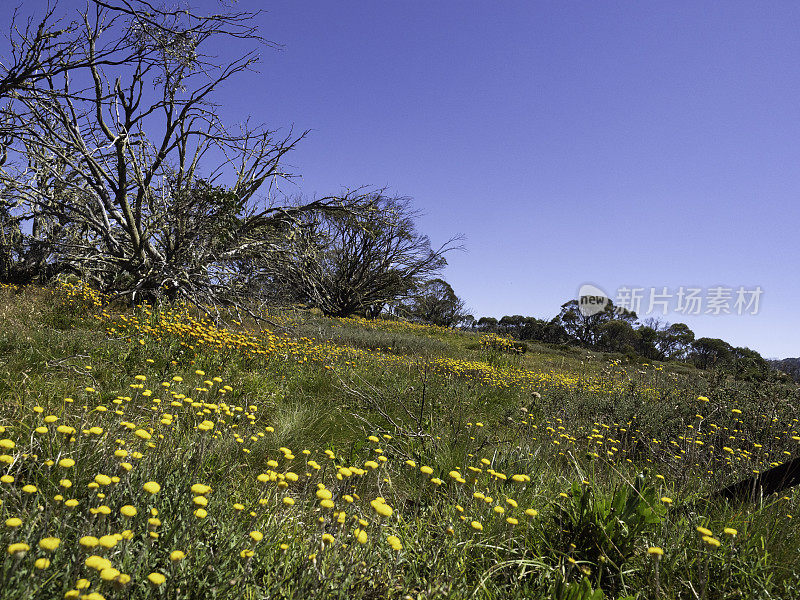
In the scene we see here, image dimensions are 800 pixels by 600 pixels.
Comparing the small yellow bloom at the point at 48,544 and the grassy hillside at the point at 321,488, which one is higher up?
the small yellow bloom at the point at 48,544

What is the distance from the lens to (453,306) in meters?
45.0

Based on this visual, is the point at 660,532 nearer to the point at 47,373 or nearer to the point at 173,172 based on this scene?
the point at 47,373

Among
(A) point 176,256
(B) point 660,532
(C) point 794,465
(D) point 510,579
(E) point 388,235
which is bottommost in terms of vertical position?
(D) point 510,579

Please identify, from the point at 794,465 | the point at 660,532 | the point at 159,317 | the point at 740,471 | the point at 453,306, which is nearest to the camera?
the point at 794,465

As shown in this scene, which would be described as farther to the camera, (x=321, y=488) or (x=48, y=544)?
(x=321, y=488)

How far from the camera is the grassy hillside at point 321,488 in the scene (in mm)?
1723

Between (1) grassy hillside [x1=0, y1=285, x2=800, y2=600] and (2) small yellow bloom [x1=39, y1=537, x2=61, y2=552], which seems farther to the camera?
(1) grassy hillside [x1=0, y1=285, x2=800, y2=600]

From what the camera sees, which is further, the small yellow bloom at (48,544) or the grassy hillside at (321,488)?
the grassy hillside at (321,488)

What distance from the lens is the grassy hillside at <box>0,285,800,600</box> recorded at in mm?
1723

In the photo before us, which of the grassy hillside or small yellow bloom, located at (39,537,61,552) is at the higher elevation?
small yellow bloom, located at (39,537,61,552)

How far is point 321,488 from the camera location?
213 centimetres

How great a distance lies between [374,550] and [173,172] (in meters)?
9.98

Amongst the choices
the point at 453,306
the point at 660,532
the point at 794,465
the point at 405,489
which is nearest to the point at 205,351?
the point at 405,489

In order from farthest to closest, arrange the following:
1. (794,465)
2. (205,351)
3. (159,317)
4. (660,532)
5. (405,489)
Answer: (159,317), (205,351), (405,489), (660,532), (794,465)
